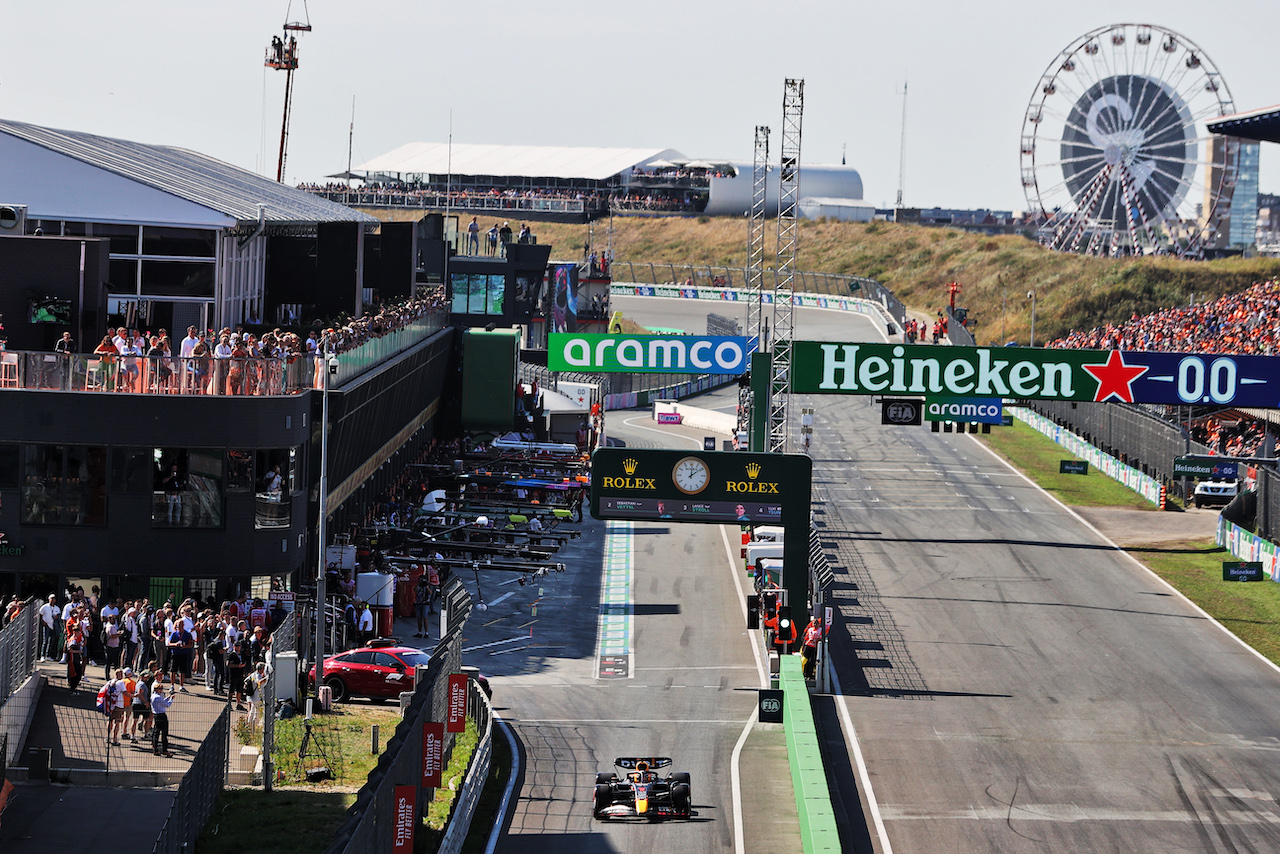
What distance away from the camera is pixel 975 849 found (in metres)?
24.8

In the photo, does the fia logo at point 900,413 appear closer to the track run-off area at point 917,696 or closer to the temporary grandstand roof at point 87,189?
the track run-off area at point 917,696

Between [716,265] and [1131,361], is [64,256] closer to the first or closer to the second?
[1131,361]

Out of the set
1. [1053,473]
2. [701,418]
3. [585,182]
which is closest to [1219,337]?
[1053,473]

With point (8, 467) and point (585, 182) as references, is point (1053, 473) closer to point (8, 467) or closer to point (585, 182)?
point (8, 467)

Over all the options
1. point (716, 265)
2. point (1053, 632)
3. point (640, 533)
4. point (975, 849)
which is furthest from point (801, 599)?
point (716, 265)

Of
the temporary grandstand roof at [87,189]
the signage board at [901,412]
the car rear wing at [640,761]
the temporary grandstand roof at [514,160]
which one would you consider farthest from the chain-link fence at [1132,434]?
the temporary grandstand roof at [514,160]

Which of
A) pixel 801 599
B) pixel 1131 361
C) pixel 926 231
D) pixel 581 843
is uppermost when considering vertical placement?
pixel 926 231

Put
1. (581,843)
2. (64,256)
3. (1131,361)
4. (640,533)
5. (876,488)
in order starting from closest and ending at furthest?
(581,843) < (64,256) < (1131,361) < (640,533) < (876,488)

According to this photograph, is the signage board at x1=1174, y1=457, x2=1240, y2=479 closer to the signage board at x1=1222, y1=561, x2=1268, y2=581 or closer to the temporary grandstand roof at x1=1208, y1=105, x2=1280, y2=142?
the signage board at x1=1222, y1=561, x2=1268, y2=581

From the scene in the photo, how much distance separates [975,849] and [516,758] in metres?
9.02

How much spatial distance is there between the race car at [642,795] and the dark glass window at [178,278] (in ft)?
70.2

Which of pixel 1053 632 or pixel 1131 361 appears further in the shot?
pixel 1131 361

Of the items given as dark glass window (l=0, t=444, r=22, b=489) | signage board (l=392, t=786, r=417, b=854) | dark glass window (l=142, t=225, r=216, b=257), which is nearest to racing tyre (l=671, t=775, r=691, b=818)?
signage board (l=392, t=786, r=417, b=854)

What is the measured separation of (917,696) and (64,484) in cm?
1972
